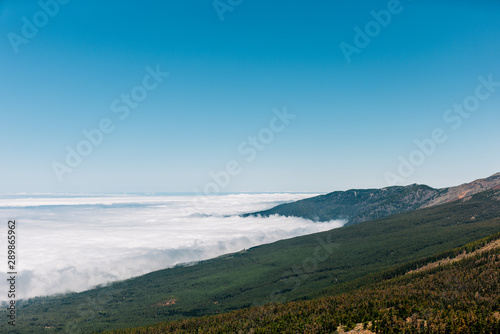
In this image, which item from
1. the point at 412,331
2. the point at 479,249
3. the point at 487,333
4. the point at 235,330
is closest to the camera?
the point at 487,333

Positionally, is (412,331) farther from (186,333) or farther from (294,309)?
(186,333)

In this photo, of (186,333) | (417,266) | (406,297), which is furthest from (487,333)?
(417,266)

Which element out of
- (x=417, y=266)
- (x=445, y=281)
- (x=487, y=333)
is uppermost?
(x=487, y=333)

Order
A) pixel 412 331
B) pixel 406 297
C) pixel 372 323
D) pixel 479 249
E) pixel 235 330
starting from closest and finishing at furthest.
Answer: pixel 412 331
pixel 372 323
pixel 406 297
pixel 235 330
pixel 479 249

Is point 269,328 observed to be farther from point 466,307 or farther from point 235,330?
point 466,307

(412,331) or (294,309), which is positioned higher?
(412,331)

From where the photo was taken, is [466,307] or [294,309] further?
[294,309]
